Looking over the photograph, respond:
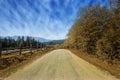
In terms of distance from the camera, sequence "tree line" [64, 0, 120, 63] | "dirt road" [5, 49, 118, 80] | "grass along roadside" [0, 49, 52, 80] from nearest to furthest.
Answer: "dirt road" [5, 49, 118, 80] < "grass along roadside" [0, 49, 52, 80] < "tree line" [64, 0, 120, 63]

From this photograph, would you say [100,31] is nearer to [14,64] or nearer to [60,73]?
[14,64]

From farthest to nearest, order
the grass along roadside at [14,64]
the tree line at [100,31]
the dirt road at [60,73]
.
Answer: the tree line at [100,31], the grass along roadside at [14,64], the dirt road at [60,73]

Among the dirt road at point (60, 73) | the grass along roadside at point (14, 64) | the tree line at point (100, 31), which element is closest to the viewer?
the dirt road at point (60, 73)

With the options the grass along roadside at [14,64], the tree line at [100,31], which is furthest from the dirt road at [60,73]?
the tree line at [100,31]

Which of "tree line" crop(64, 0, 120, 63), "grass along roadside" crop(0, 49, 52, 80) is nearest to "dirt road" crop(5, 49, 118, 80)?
"grass along roadside" crop(0, 49, 52, 80)

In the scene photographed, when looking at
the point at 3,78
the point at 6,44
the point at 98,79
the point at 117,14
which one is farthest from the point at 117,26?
the point at 6,44

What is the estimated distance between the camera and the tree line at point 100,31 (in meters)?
19.1

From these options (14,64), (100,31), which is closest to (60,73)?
(14,64)

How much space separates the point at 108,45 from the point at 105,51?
1833mm

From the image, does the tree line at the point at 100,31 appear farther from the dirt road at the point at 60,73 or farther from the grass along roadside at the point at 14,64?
the grass along roadside at the point at 14,64

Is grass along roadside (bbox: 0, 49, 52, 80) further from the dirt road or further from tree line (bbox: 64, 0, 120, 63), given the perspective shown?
tree line (bbox: 64, 0, 120, 63)

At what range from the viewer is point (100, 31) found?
3497 centimetres

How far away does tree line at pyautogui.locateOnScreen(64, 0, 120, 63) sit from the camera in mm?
19094

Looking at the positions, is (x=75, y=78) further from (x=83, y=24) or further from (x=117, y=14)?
(x=83, y=24)
